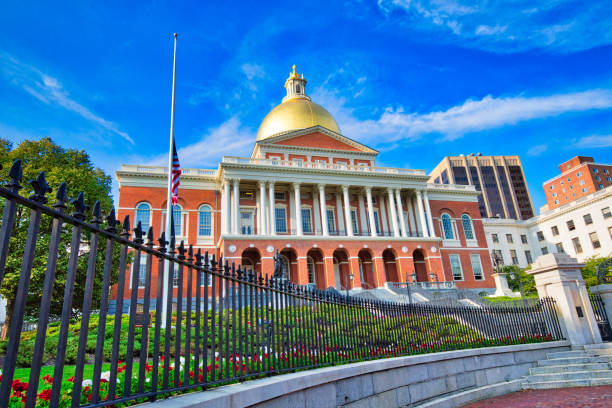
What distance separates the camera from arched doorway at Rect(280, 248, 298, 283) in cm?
3581

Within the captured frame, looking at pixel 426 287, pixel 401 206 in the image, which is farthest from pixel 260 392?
pixel 401 206

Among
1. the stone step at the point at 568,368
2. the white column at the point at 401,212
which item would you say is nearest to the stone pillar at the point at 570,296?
the stone step at the point at 568,368

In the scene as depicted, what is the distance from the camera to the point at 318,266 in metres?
37.1

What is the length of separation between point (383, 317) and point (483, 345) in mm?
3435

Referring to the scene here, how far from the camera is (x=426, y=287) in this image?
116 feet

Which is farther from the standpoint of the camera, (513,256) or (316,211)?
(513,256)

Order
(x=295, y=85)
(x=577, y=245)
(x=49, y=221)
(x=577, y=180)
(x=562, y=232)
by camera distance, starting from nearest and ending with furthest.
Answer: (x=49, y=221) → (x=295, y=85) → (x=577, y=245) → (x=562, y=232) → (x=577, y=180)

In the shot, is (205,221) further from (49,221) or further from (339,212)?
(49,221)

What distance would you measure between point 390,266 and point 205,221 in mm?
18062

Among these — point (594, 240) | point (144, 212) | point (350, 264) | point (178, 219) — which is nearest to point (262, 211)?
point (178, 219)

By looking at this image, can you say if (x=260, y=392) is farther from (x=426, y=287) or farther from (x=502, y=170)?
(x=502, y=170)

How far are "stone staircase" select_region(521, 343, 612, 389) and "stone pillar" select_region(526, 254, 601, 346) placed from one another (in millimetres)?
418

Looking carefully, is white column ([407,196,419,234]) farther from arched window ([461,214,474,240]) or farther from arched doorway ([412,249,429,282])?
arched window ([461,214,474,240])

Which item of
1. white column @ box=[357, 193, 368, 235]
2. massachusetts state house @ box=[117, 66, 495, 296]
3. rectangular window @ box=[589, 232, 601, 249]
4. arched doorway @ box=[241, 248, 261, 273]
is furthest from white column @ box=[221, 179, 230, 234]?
rectangular window @ box=[589, 232, 601, 249]
